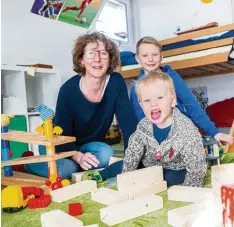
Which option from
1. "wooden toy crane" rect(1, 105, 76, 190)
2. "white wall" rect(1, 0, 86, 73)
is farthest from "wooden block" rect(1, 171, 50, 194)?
"white wall" rect(1, 0, 86, 73)

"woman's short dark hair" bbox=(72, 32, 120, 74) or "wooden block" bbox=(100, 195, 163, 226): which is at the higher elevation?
"woman's short dark hair" bbox=(72, 32, 120, 74)

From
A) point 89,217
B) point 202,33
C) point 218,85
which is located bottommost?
point 89,217

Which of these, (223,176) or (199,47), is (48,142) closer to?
(223,176)

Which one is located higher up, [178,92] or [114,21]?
[114,21]

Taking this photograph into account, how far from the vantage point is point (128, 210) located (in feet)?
2.31

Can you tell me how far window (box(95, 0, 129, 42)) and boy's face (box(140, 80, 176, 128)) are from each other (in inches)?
68.0

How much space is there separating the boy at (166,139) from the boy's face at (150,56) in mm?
397

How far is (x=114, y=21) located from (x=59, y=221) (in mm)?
2398

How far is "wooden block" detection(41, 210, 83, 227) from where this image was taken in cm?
63

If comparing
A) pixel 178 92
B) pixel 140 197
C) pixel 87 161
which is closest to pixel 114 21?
pixel 178 92

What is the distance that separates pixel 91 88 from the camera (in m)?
1.25

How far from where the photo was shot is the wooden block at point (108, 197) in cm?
81

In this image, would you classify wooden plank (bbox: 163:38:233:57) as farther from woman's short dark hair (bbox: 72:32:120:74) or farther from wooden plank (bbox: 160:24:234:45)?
woman's short dark hair (bbox: 72:32:120:74)

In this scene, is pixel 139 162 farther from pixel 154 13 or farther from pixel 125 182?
pixel 154 13
